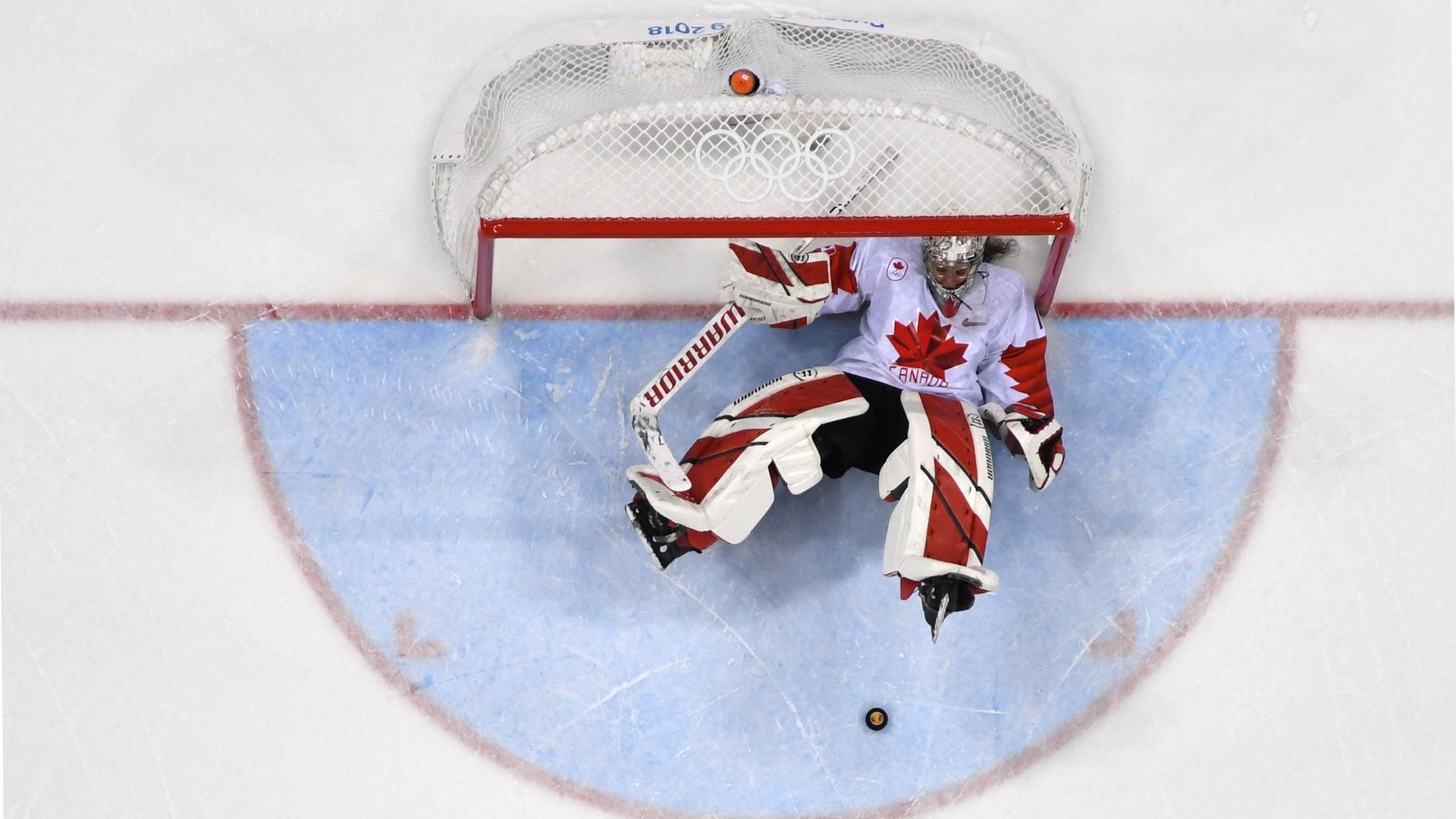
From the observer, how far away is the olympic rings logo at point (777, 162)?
353 cm

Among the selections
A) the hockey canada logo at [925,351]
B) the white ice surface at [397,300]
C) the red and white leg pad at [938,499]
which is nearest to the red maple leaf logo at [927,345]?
the hockey canada logo at [925,351]

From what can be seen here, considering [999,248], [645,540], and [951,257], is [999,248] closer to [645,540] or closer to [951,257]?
[951,257]

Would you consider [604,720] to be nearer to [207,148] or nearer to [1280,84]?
[207,148]

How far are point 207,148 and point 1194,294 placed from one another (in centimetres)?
263

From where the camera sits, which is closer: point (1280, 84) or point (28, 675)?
point (28, 675)

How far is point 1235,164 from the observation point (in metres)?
3.95

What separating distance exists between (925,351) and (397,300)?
137cm

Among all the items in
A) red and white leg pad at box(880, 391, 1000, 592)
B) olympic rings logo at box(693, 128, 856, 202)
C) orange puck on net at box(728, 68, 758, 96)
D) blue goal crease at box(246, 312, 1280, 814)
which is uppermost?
orange puck on net at box(728, 68, 758, 96)

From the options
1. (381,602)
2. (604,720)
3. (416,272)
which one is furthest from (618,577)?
(416,272)

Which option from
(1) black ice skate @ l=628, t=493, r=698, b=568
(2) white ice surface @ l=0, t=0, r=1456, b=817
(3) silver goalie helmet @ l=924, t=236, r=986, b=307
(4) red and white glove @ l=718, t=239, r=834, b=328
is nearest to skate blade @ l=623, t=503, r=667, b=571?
(1) black ice skate @ l=628, t=493, r=698, b=568

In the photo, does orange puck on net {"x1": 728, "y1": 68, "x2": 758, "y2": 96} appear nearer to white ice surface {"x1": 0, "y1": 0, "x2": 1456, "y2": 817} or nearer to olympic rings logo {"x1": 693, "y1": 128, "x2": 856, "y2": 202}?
olympic rings logo {"x1": 693, "y1": 128, "x2": 856, "y2": 202}

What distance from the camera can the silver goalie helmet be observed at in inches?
136

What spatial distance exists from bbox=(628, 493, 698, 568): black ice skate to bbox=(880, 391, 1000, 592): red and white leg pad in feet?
1.66

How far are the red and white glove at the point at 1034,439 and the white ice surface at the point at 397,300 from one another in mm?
486
